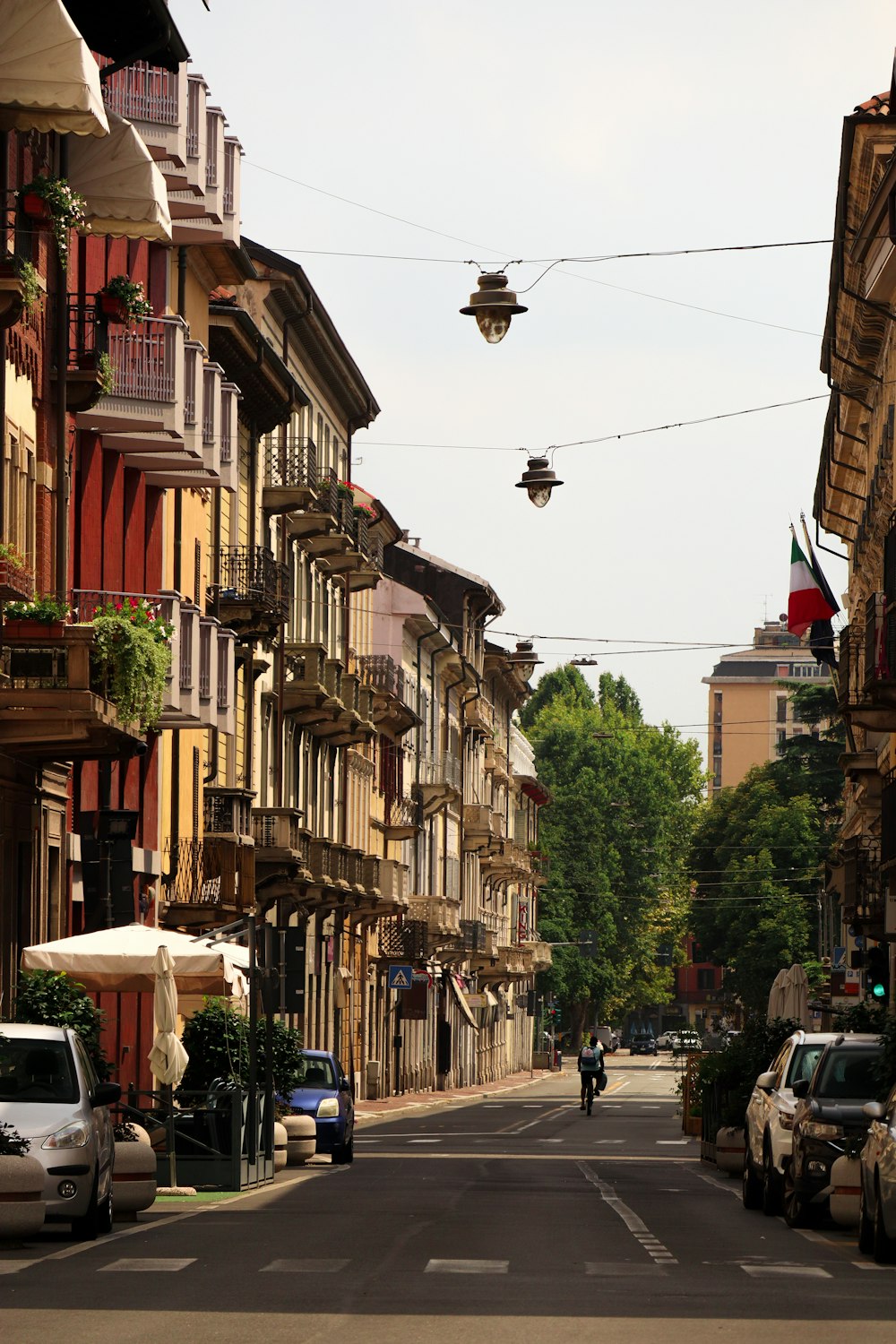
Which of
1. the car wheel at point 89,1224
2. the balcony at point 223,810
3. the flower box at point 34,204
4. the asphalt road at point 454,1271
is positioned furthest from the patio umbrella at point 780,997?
the car wheel at point 89,1224

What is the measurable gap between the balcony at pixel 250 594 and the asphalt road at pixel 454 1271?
15.3 meters

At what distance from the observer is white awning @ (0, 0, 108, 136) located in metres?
24.6

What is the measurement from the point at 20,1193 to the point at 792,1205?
24.2 feet

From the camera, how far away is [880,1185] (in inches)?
672

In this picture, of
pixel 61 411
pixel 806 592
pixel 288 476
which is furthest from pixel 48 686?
pixel 806 592

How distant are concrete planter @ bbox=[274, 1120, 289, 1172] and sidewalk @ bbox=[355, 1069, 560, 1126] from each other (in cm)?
2197

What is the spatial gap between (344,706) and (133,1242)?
38209 mm

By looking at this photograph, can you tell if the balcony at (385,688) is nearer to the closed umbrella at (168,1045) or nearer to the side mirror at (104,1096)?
the closed umbrella at (168,1045)

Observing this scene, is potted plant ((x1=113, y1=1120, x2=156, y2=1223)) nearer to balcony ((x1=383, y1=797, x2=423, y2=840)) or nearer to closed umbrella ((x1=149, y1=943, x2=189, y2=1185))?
closed umbrella ((x1=149, y1=943, x2=189, y2=1185))

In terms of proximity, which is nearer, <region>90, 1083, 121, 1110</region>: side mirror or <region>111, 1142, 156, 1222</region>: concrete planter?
<region>90, 1083, 121, 1110</region>: side mirror

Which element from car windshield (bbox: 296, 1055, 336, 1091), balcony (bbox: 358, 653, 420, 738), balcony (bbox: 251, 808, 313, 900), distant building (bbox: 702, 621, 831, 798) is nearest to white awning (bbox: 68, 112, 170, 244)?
car windshield (bbox: 296, 1055, 336, 1091)

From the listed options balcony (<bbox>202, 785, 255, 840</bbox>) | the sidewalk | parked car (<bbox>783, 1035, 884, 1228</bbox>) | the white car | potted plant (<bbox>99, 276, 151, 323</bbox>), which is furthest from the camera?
the sidewalk

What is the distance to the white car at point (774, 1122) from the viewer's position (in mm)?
22875

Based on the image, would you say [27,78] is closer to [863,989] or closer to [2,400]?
[2,400]
